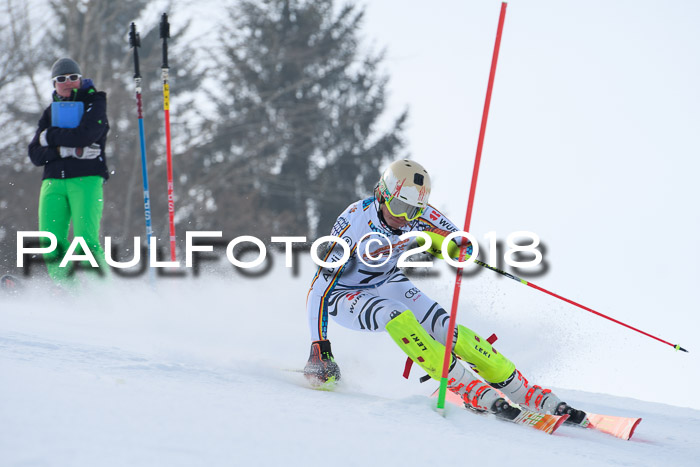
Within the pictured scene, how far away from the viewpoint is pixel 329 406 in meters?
3.30

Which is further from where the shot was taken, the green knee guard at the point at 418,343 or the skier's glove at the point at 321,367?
→ the skier's glove at the point at 321,367

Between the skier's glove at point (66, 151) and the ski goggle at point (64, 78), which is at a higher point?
the ski goggle at point (64, 78)

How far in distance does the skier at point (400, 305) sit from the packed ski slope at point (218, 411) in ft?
0.80

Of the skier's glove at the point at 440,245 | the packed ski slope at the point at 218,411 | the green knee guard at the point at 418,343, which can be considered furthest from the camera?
the skier's glove at the point at 440,245

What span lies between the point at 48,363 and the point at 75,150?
275cm

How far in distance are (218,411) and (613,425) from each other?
227 centimetres

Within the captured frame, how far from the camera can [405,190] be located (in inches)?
167

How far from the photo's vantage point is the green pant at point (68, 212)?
19.0 ft

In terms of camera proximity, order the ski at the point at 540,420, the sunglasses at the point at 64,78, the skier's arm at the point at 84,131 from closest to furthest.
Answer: the ski at the point at 540,420 → the skier's arm at the point at 84,131 → the sunglasses at the point at 64,78

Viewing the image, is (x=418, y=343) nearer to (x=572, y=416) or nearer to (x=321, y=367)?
(x=321, y=367)

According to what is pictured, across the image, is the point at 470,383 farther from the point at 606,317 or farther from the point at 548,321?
the point at 548,321

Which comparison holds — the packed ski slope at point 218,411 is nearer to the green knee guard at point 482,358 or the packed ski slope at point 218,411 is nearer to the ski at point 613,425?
the ski at point 613,425

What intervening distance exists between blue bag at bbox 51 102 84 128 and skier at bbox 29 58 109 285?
0.14 feet

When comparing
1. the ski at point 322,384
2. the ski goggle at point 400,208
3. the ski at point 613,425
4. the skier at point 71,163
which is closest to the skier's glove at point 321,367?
the ski at point 322,384
